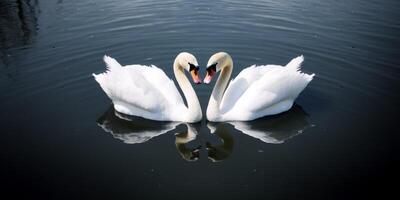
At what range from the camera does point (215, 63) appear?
317 inches

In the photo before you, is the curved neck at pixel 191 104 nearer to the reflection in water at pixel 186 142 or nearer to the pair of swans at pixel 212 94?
the pair of swans at pixel 212 94

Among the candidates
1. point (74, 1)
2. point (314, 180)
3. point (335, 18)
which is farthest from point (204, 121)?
point (74, 1)

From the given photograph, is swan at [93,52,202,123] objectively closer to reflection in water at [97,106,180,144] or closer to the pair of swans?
the pair of swans

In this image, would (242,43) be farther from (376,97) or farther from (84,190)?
(84,190)

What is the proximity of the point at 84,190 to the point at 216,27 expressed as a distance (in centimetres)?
722

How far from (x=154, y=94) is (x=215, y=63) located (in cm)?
124

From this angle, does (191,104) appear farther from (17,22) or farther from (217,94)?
(17,22)

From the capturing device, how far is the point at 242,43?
1166 cm

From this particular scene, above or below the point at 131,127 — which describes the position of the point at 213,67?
above

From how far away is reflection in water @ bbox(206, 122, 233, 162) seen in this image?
7613 mm

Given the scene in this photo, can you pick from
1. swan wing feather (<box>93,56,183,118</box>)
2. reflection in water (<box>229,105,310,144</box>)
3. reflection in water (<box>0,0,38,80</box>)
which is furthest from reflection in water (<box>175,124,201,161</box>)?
reflection in water (<box>0,0,38,80</box>)

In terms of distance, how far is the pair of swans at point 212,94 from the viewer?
26.7ft

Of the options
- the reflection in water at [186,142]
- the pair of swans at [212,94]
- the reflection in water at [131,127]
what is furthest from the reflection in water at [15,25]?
the reflection in water at [186,142]

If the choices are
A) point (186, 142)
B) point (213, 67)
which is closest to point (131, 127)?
point (186, 142)
